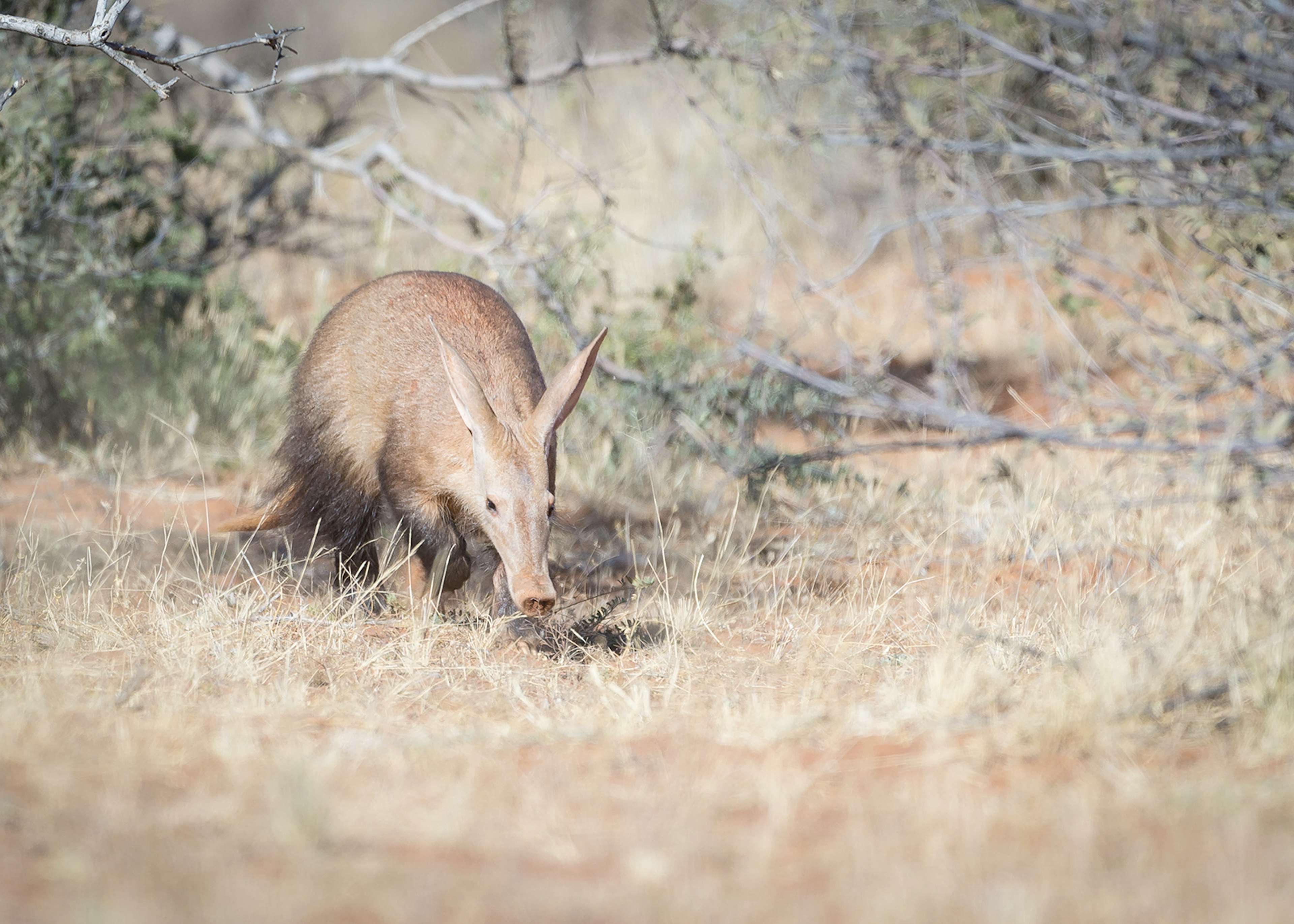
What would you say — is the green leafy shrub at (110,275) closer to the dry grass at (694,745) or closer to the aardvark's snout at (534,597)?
the dry grass at (694,745)

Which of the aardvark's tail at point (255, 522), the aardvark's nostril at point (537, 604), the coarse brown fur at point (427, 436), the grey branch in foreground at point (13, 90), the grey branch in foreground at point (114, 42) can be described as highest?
the grey branch in foreground at point (114, 42)

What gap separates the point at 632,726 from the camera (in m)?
3.31

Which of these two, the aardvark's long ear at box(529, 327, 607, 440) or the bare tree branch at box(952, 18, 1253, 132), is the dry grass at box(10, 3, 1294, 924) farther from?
the bare tree branch at box(952, 18, 1253, 132)

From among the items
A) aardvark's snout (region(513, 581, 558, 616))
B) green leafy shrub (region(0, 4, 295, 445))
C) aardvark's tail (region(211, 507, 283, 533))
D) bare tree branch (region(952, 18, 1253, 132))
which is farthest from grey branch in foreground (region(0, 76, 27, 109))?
bare tree branch (region(952, 18, 1253, 132))

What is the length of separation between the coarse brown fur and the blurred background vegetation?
647 mm

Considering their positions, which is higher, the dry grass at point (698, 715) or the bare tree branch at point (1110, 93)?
the bare tree branch at point (1110, 93)

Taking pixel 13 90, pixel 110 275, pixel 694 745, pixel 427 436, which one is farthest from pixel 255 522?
pixel 694 745

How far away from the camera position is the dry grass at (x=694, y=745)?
234 cm

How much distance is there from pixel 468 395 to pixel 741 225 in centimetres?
552

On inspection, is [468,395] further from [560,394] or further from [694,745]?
[694,745]

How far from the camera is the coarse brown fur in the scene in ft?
14.0

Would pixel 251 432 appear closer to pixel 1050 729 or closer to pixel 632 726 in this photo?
pixel 632 726

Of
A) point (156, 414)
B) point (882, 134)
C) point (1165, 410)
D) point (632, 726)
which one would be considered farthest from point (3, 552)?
point (1165, 410)

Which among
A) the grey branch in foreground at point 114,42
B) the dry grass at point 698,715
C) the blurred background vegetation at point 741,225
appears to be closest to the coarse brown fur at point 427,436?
the dry grass at point 698,715
